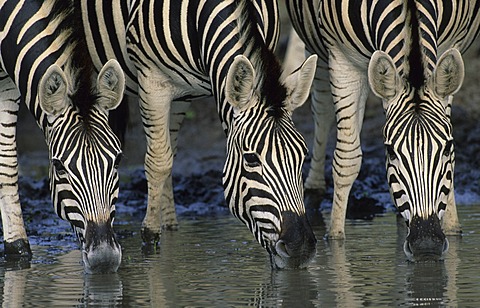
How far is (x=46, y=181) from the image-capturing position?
46.6 ft

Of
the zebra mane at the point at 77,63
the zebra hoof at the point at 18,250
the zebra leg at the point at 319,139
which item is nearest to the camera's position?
the zebra mane at the point at 77,63

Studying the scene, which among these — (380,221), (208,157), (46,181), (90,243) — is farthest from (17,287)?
(208,157)

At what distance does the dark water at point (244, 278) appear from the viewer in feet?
24.0

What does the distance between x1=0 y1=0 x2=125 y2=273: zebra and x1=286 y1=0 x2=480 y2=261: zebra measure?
221 centimetres

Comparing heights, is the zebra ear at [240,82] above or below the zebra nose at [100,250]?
above

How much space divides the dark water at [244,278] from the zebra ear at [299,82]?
4.25 ft

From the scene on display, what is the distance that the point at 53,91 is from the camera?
8.48 metres

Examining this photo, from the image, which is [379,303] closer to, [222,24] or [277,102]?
[277,102]

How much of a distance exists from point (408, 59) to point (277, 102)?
1.35m

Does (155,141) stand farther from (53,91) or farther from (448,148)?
(448,148)

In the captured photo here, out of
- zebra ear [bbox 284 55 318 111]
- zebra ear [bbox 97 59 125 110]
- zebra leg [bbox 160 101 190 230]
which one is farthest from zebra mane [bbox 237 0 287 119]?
zebra leg [bbox 160 101 190 230]

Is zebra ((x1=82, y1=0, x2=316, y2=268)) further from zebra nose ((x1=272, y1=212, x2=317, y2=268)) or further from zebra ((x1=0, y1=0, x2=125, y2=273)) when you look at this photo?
zebra ((x1=0, y1=0, x2=125, y2=273))

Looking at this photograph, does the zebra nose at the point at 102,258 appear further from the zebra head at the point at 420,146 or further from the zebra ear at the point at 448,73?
the zebra ear at the point at 448,73

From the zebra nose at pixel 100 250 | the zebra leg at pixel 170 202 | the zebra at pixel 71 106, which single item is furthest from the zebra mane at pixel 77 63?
the zebra leg at pixel 170 202
